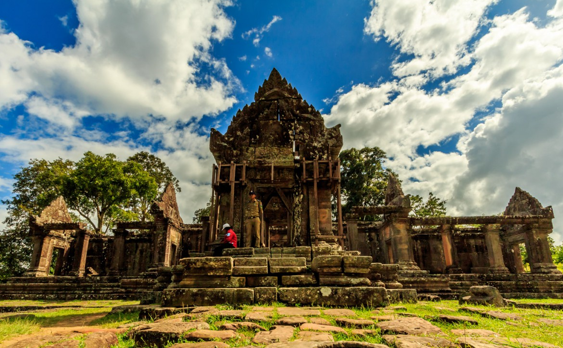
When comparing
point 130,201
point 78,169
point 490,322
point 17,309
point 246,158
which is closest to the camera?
point 490,322

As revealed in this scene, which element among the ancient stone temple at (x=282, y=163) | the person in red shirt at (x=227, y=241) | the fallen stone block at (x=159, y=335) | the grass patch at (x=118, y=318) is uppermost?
the ancient stone temple at (x=282, y=163)

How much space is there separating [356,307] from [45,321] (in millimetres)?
5821

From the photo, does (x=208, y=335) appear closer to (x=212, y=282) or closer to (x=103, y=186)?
(x=212, y=282)

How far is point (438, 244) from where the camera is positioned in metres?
19.8

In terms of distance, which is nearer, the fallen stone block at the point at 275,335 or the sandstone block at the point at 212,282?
the fallen stone block at the point at 275,335

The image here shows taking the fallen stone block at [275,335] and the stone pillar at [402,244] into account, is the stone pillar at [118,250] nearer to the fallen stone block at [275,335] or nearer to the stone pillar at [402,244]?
the stone pillar at [402,244]

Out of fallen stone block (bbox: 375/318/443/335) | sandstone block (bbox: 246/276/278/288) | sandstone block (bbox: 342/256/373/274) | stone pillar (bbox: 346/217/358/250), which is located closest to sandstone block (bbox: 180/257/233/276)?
sandstone block (bbox: 246/276/278/288)

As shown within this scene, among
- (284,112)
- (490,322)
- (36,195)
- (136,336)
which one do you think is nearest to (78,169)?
(36,195)

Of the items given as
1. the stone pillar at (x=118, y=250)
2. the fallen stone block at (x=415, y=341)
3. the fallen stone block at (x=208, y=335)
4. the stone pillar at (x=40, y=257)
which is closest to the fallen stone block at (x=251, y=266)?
the fallen stone block at (x=208, y=335)

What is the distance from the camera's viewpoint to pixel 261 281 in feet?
18.7

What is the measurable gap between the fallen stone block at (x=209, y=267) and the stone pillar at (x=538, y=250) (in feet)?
59.9

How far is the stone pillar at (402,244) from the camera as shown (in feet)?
49.5

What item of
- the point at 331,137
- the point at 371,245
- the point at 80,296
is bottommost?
the point at 80,296

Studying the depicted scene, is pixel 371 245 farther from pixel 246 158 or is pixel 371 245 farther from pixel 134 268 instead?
pixel 134 268
